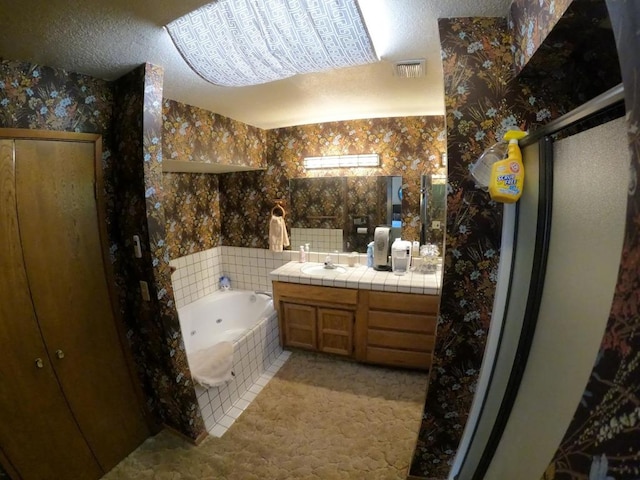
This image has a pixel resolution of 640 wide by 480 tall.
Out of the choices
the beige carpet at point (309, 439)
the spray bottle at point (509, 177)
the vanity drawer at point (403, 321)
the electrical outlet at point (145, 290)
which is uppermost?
the spray bottle at point (509, 177)

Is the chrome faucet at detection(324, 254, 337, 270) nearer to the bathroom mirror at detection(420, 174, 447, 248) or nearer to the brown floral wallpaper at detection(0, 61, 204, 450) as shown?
the bathroom mirror at detection(420, 174, 447, 248)

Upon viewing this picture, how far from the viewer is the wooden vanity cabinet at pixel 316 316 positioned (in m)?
2.36

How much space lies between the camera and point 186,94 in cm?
185

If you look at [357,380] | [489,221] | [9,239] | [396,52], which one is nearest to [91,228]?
[9,239]

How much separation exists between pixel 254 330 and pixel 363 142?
2075 millimetres

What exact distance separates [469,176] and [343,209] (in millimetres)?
1766

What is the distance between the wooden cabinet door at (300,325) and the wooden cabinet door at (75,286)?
130 cm

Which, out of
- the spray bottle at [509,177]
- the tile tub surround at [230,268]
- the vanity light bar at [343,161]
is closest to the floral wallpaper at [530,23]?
the spray bottle at [509,177]

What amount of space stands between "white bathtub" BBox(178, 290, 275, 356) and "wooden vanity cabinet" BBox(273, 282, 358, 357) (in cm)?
22

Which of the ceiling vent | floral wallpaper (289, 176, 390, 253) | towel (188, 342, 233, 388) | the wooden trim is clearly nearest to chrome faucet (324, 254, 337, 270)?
floral wallpaper (289, 176, 390, 253)

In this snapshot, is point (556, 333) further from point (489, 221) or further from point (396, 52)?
point (396, 52)

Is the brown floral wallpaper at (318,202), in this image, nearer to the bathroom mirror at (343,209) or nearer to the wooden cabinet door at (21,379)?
the bathroom mirror at (343,209)


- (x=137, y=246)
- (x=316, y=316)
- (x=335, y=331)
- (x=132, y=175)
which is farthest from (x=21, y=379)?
(x=335, y=331)

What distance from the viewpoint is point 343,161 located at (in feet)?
8.79
